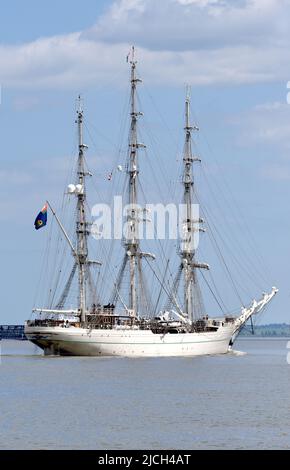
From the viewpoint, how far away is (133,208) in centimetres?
17612

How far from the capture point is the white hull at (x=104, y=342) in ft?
550

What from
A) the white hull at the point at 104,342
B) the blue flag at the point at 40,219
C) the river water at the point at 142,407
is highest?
the blue flag at the point at 40,219

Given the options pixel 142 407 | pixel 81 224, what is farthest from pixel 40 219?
pixel 142 407

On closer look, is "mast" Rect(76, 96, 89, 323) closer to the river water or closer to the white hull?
the white hull

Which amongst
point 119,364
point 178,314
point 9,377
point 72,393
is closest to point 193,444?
point 72,393

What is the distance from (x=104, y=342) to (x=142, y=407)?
2760 inches

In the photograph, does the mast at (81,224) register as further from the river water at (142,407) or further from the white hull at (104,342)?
the river water at (142,407)

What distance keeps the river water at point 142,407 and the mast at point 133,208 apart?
89.2 feet

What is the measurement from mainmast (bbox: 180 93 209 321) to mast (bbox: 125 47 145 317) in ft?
31.2

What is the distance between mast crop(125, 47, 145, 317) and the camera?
6895 inches

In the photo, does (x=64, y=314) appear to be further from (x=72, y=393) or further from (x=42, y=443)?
(x=42, y=443)

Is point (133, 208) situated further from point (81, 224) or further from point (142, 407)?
point (142, 407)

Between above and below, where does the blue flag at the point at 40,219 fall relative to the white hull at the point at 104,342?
above
